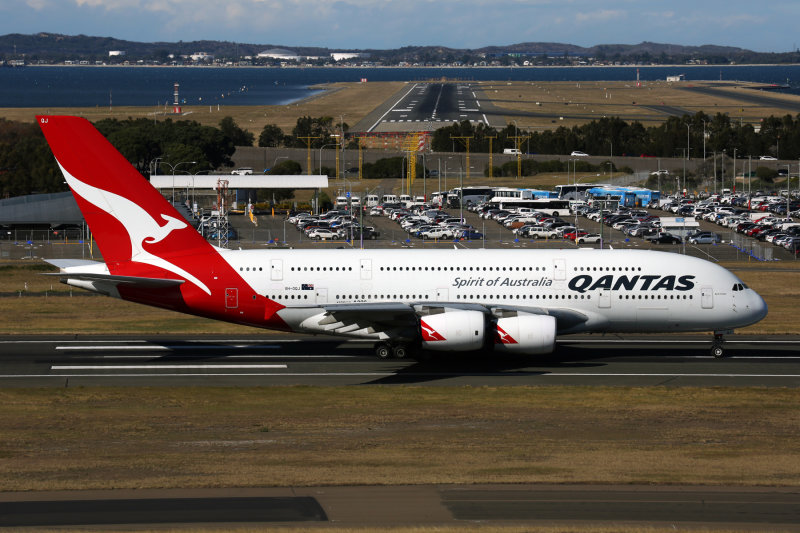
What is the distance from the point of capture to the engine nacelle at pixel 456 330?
41.3m

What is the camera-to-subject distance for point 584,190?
5901 inches

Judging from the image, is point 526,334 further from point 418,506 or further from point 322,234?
point 322,234

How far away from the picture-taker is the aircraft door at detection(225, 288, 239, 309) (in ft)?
144

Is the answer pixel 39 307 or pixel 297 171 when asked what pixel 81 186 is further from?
pixel 297 171

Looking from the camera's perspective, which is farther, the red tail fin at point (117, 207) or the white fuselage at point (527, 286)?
the white fuselage at point (527, 286)

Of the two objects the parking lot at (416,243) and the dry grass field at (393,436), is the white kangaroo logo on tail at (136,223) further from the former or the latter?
the parking lot at (416,243)

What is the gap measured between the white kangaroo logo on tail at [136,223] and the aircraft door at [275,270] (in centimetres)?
285

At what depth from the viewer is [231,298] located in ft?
144

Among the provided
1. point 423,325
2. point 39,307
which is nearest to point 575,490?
point 423,325

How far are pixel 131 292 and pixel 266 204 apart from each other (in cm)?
9832

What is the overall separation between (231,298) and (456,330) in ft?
33.5

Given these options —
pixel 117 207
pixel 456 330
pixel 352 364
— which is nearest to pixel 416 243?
pixel 352 364

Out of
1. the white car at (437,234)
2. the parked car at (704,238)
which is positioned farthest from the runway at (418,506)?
the white car at (437,234)

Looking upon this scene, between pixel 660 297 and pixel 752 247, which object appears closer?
pixel 660 297
